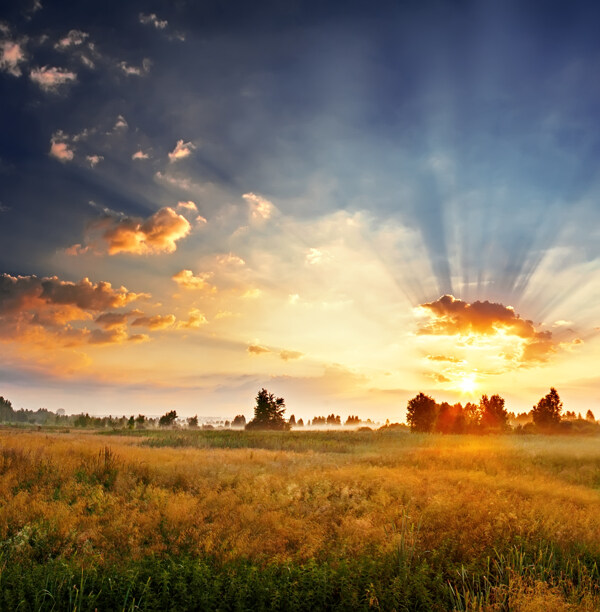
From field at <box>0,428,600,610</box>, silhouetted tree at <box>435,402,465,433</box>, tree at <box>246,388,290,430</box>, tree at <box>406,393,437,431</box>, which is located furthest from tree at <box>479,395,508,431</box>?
field at <box>0,428,600,610</box>

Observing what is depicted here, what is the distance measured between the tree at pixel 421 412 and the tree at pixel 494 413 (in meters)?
10.4

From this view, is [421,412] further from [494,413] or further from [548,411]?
[548,411]

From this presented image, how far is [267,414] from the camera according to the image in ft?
282

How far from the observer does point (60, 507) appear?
11.3m

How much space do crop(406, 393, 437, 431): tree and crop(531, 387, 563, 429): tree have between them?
704 inches

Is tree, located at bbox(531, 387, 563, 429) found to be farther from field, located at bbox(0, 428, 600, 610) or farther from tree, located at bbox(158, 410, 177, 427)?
tree, located at bbox(158, 410, 177, 427)

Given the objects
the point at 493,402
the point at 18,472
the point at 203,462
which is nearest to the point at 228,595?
the point at 18,472

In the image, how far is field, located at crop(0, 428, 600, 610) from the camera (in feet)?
21.9

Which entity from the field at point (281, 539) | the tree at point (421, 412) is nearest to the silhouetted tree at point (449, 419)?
the tree at point (421, 412)

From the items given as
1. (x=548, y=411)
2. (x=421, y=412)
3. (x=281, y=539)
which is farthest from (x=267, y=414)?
(x=281, y=539)

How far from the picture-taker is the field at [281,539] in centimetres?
669

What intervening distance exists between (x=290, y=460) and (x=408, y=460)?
7.00 meters

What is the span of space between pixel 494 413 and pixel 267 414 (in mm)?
42738

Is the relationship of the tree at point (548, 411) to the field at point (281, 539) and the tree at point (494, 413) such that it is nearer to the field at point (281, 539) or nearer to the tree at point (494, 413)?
the tree at point (494, 413)
